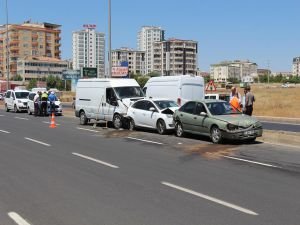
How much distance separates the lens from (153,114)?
1975cm

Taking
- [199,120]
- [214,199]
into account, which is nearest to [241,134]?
[199,120]

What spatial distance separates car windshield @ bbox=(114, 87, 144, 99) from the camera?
22672mm

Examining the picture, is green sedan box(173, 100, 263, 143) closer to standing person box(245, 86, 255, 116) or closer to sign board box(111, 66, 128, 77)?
standing person box(245, 86, 255, 116)

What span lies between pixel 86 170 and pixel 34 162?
1852 mm

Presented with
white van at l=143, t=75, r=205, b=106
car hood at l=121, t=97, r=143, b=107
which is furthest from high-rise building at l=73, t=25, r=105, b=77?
car hood at l=121, t=97, r=143, b=107

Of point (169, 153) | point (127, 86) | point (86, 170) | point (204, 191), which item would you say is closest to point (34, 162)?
point (86, 170)

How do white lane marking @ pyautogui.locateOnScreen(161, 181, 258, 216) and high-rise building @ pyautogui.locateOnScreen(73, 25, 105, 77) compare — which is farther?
high-rise building @ pyautogui.locateOnScreen(73, 25, 105, 77)

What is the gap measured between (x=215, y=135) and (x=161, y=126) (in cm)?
379

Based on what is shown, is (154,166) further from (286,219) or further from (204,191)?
(286,219)

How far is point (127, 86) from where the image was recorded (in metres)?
23.2

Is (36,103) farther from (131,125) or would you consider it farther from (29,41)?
(29,41)

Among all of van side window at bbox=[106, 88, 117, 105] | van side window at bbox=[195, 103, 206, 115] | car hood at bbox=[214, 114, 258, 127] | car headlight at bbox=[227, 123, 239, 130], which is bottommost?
car headlight at bbox=[227, 123, 239, 130]

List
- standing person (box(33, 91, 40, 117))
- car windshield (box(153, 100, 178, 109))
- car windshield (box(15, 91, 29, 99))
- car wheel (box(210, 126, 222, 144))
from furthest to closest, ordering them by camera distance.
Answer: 1. car windshield (box(15, 91, 29, 99))
2. standing person (box(33, 91, 40, 117))
3. car windshield (box(153, 100, 178, 109))
4. car wheel (box(210, 126, 222, 144))

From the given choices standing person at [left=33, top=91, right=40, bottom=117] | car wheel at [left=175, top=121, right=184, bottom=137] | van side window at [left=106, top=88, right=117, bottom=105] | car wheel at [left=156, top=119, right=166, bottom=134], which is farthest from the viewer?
standing person at [left=33, top=91, right=40, bottom=117]
